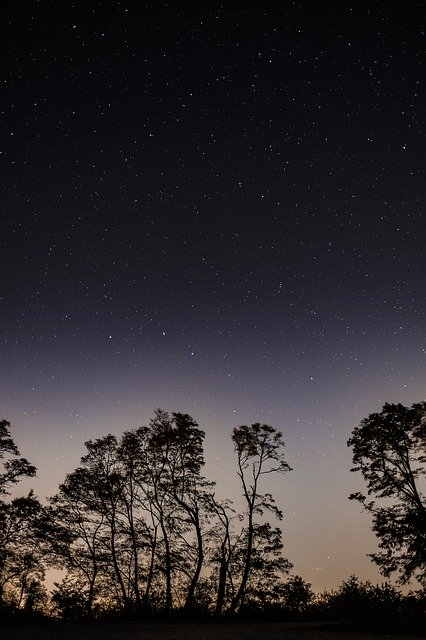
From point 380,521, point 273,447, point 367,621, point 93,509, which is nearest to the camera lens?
point 367,621

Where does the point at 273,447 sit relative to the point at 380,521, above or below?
above

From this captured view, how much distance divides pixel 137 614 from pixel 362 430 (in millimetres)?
14165

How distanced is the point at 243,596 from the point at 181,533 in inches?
172

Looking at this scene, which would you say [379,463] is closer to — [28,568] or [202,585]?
[202,585]

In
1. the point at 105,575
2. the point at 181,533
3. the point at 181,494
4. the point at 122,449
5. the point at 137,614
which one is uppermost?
the point at 122,449

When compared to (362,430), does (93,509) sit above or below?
below

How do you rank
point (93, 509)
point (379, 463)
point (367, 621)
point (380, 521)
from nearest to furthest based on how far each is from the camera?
point (367, 621)
point (380, 521)
point (379, 463)
point (93, 509)

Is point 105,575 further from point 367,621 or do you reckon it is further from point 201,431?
point 367,621

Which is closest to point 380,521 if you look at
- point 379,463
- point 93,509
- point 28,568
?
point 379,463

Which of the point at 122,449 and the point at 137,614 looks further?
the point at 122,449

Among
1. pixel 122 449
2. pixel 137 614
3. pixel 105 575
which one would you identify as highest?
pixel 122 449

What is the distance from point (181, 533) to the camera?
24.6 m

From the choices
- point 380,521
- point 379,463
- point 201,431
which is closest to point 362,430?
point 379,463

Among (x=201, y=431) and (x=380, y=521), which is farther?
(x=201, y=431)
